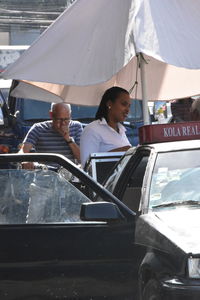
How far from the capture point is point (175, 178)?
5.71 meters

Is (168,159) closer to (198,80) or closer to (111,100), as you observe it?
(111,100)

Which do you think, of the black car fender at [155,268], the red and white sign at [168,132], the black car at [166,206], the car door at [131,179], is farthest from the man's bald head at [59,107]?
the black car fender at [155,268]

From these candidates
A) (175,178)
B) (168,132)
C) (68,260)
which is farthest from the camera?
(168,132)

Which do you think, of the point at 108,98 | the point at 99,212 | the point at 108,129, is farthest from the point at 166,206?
the point at 108,98

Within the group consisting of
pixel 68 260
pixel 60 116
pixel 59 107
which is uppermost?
pixel 59 107

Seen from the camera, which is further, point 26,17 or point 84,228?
point 26,17

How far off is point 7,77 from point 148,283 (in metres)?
4.15

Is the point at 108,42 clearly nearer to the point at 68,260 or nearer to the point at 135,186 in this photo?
the point at 135,186

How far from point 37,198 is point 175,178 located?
1.10 m

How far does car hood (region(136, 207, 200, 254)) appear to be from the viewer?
184 inches

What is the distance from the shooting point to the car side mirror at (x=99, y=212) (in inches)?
225

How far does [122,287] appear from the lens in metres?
5.84

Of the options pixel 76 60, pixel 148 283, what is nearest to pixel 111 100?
pixel 76 60

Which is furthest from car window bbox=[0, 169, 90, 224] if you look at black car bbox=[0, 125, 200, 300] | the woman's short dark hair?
the woman's short dark hair
